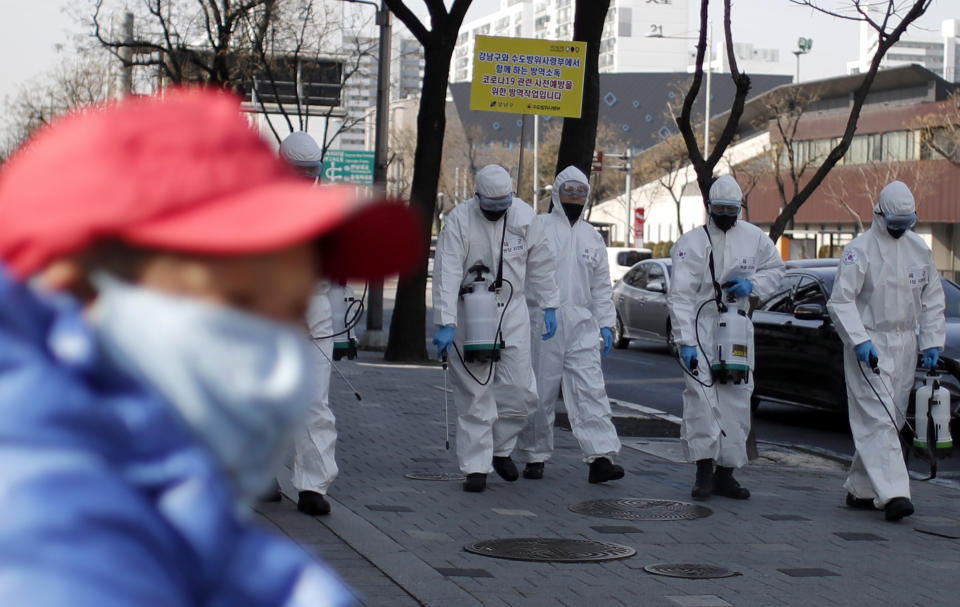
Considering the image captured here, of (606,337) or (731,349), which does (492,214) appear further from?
(731,349)

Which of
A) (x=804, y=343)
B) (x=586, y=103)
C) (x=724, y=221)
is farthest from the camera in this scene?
(x=586, y=103)

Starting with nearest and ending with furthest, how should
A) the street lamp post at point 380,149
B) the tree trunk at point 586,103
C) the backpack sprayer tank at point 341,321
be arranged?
the backpack sprayer tank at point 341,321
the tree trunk at point 586,103
the street lamp post at point 380,149

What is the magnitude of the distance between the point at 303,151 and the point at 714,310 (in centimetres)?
286

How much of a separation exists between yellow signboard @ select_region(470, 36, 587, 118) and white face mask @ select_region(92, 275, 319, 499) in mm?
13440

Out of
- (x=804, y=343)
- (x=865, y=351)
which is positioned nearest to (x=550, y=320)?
(x=865, y=351)

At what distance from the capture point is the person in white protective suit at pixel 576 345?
9.20 meters

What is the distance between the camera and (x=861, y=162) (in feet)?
204

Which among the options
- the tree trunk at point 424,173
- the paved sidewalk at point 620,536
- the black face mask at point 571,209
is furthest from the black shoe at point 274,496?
the tree trunk at point 424,173

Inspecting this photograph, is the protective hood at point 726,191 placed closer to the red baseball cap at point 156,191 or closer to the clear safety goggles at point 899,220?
the clear safety goggles at point 899,220

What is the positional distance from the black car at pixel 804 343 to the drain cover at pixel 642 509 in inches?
189

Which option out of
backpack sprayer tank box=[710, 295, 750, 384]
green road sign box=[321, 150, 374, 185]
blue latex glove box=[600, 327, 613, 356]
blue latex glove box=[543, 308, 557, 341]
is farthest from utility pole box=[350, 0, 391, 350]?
green road sign box=[321, 150, 374, 185]

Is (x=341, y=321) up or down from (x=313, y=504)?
up

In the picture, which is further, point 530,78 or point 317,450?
point 530,78

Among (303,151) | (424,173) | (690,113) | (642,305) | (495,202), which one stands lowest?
(642,305)
